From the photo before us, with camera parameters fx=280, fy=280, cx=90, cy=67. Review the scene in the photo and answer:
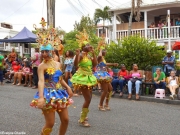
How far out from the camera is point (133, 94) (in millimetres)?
11156

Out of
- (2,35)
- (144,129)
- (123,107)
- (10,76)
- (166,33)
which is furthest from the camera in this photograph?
(2,35)

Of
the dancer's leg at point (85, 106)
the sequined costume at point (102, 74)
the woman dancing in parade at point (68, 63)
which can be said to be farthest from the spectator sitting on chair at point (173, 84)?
the dancer's leg at point (85, 106)

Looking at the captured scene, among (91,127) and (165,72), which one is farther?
(165,72)

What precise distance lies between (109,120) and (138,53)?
6.66 metres

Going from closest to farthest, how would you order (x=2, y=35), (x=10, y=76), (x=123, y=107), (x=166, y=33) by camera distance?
(x=123, y=107)
(x=10, y=76)
(x=166, y=33)
(x=2, y=35)

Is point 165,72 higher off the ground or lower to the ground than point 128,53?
lower

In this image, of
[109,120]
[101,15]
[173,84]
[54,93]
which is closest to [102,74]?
[109,120]

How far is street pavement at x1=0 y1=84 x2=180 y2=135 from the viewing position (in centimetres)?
581

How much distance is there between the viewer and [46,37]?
4.71 m

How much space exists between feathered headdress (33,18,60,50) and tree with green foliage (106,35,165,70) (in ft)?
27.4

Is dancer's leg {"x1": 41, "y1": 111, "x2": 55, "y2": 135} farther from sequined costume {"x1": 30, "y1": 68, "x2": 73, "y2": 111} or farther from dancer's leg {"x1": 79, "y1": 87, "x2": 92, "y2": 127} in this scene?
dancer's leg {"x1": 79, "y1": 87, "x2": 92, "y2": 127}

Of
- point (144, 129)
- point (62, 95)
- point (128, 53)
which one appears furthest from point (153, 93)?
point (62, 95)

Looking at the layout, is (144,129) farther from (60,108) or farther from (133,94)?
(133,94)

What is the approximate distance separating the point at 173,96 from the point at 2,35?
3949 centimetres
